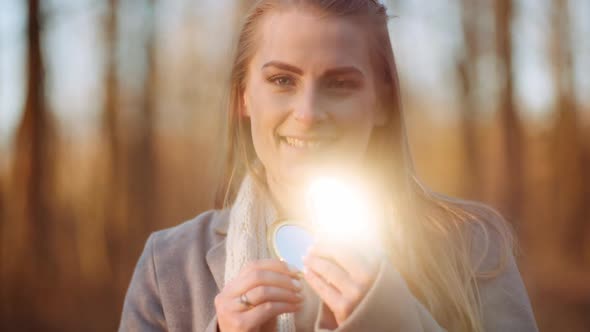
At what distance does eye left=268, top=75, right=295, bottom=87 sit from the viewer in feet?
6.68

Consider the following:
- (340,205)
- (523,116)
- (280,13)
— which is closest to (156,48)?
(523,116)

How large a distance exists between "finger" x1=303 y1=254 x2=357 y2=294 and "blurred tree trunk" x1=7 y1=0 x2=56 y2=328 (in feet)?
23.2

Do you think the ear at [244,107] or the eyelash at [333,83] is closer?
the eyelash at [333,83]

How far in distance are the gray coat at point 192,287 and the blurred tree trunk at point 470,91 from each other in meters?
7.88

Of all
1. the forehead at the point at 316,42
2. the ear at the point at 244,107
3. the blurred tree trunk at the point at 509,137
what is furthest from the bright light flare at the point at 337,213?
the blurred tree trunk at the point at 509,137

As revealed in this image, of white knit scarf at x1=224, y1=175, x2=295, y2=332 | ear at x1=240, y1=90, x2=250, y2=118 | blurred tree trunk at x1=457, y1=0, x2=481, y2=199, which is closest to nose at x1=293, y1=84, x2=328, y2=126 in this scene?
ear at x1=240, y1=90, x2=250, y2=118

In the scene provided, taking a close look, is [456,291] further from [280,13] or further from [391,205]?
[280,13]

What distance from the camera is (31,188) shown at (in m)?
7.65

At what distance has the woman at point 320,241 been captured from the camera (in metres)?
1.67

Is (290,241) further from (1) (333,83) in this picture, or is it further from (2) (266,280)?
(1) (333,83)

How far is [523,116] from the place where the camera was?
8711 mm

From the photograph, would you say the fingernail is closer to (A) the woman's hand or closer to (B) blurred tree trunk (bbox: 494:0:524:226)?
(A) the woman's hand

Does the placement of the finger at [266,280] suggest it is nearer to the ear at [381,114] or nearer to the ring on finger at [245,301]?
the ring on finger at [245,301]

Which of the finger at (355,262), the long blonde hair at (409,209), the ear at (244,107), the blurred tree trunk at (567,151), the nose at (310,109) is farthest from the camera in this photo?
the blurred tree trunk at (567,151)
